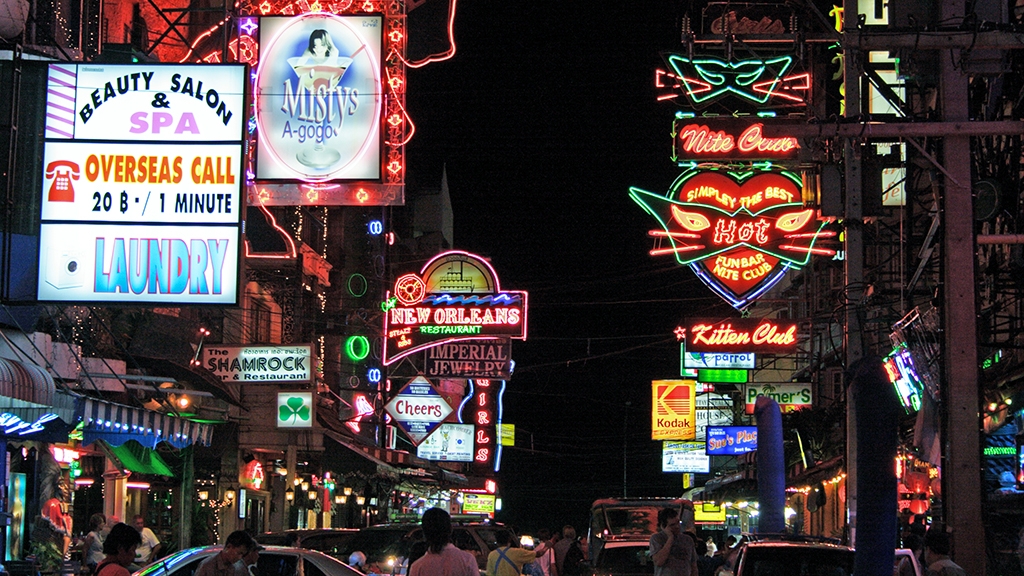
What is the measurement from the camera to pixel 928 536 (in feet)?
39.5

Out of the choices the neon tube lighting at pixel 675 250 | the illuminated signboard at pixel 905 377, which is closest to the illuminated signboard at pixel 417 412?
the neon tube lighting at pixel 675 250

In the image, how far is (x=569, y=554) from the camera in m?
22.1

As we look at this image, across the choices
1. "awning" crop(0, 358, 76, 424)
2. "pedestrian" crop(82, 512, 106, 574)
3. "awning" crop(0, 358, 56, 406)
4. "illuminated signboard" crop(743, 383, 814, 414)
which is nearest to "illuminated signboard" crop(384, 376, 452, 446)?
"illuminated signboard" crop(743, 383, 814, 414)

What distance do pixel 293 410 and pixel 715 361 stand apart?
37.3 feet

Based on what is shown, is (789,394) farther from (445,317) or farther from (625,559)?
(625,559)

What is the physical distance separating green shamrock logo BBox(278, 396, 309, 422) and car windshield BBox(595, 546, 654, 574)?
11690 millimetres

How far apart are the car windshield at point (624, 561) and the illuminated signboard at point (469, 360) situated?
12.8 metres

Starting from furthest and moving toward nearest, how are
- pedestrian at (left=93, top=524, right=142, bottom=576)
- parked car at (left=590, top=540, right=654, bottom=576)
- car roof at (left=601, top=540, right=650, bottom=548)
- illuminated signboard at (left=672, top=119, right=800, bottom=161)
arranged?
illuminated signboard at (left=672, top=119, right=800, bottom=161) → car roof at (left=601, top=540, right=650, bottom=548) → parked car at (left=590, top=540, right=654, bottom=576) → pedestrian at (left=93, top=524, right=142, bottom=576)

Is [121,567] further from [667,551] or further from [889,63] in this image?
[889,63]

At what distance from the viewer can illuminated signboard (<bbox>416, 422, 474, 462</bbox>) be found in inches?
1916

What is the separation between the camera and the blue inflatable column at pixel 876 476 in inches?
436

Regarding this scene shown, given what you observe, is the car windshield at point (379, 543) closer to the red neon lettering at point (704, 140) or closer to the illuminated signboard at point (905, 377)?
the illuminated signboard at point (905, 377)

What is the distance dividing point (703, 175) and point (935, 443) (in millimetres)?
8406

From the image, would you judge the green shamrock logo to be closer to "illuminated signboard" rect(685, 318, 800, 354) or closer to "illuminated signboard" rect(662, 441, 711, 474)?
"illuminated signboard" rect(685, 318, 800, 354)
